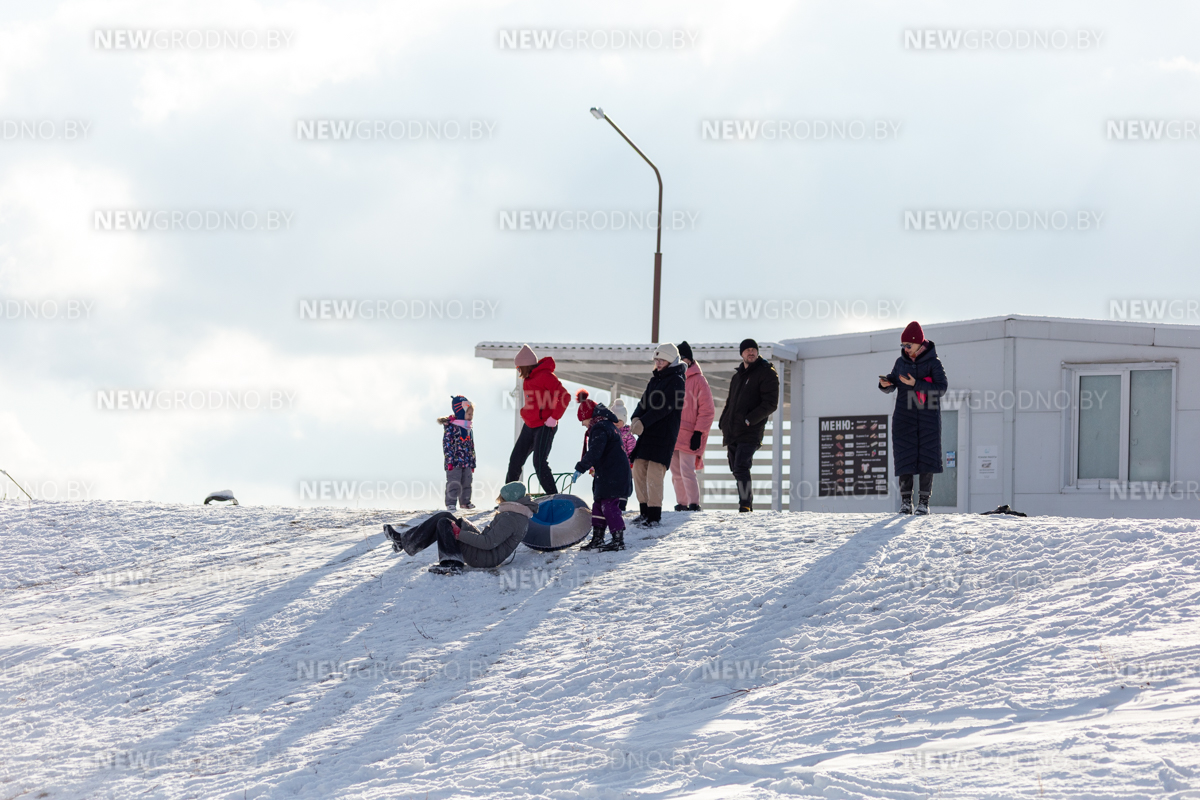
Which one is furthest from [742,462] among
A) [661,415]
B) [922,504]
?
[922,504]

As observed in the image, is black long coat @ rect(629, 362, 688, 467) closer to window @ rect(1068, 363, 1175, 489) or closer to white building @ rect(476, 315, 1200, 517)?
white building @ rect(476, 315, 1200, 517)

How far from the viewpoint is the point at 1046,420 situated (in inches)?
587

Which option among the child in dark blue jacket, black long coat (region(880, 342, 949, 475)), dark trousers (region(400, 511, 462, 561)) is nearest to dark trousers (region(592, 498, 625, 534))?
the child in dark blue jacket

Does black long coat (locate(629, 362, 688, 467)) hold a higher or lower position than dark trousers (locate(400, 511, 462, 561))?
higher

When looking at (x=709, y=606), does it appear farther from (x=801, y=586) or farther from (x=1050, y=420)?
(x=1050, y=420)

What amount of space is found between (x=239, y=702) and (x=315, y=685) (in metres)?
0.53

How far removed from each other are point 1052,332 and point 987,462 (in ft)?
7.20

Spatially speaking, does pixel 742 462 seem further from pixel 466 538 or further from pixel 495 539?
pixel 466 538

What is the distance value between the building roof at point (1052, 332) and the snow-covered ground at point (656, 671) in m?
6.18

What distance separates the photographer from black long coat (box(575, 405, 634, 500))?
9.36m

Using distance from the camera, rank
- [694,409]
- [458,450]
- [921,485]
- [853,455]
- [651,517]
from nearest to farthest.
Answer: [921,485] → [651,517] → [694,409] → [458,450] → [853,455]

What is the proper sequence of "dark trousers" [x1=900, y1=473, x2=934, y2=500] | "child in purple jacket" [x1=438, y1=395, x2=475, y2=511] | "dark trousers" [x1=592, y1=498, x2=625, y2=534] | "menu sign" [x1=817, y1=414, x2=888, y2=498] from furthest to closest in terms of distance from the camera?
"menu sign" [x1=817, y1=414, x2=888, y2=498] < "child in purple jacket" [x1=438, y1=395, x2=475, y2=511] < "dark trousers" [x1=900, y1=473, x2=934, y2=500] < "dark trousers" [x1=592, y1=498, x2=625, y2=534]

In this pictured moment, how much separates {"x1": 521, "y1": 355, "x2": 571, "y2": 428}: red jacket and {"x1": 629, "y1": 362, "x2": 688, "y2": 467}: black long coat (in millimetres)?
1330

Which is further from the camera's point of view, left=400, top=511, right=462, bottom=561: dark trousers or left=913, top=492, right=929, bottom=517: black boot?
left=913, top=492, right=929, bottom=517: black boot
